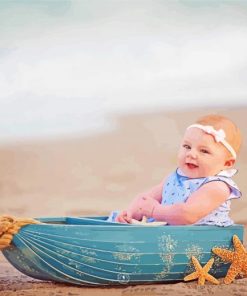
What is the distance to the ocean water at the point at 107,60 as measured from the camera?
14.8 ft

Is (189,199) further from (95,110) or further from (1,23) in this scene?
(1,23)

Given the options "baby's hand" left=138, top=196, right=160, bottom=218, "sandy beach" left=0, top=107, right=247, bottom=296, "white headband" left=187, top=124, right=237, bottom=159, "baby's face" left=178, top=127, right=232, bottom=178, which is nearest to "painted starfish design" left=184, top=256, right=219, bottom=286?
"baby's hand" left=138, top=196, right=160, bottom=218

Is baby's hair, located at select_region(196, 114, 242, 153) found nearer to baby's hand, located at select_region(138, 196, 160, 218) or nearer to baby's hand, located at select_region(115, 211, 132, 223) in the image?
baby's hand, located at select_region(138, 196, 160, 218)

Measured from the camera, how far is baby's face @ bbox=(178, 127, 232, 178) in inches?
130

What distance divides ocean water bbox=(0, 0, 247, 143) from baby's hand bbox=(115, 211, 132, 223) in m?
1.22

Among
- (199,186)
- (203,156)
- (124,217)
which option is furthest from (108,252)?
(203,156)

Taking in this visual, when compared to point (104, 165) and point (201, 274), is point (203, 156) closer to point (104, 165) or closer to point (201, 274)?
point (201, 274)

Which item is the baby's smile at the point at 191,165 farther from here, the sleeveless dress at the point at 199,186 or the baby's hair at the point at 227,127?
the baby's hair at the point at 227,127

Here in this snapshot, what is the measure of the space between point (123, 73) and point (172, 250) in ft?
5.50

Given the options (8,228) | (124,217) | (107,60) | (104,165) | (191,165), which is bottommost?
(8,228)

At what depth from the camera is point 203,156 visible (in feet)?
10.8

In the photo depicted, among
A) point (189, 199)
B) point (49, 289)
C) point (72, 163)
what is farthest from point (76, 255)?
point (72, 163)

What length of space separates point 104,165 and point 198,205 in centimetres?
149

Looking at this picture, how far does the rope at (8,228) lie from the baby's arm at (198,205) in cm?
63
